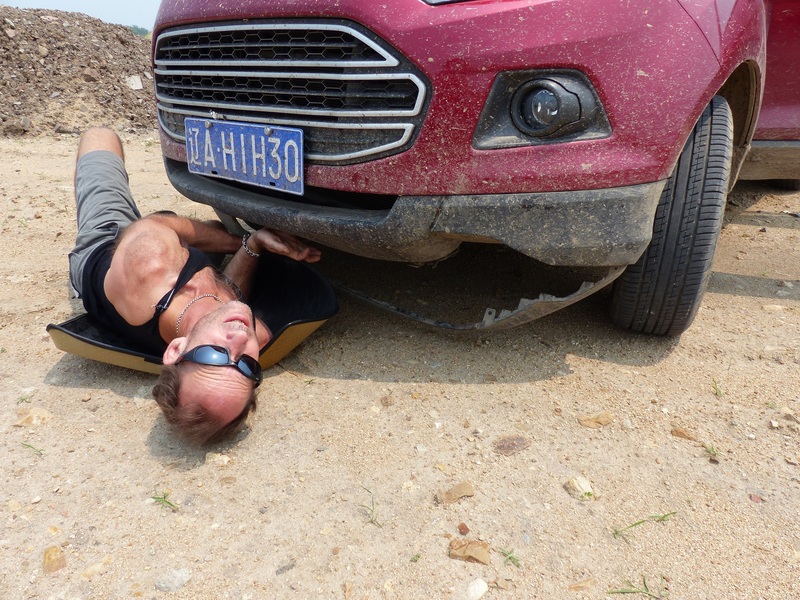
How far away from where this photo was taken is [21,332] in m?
2.83

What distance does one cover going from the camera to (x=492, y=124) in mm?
1903

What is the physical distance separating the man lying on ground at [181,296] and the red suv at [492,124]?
0.36m

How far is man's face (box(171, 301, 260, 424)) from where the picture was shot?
211 centimetres

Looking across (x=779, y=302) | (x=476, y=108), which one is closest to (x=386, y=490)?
(x=476, y=108)

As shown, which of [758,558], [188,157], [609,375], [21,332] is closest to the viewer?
[758,558]

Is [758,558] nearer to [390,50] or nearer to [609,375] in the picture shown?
[609,375]

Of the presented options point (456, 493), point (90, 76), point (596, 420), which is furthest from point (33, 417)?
point (90, 76)

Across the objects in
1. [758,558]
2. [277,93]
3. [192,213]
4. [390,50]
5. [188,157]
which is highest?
[390,50]

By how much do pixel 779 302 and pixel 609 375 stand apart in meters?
1.21

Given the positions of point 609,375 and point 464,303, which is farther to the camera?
point 464,303

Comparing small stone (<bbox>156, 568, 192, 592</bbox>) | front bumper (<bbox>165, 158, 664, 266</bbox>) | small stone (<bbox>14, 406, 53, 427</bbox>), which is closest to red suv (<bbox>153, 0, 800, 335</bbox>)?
front bumper (<bbox>165, 158, 664, 266</bbox>)

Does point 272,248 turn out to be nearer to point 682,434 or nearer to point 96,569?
point 96,569

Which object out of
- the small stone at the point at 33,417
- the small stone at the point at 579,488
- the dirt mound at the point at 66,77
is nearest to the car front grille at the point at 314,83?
the small stone at the point at 579,488

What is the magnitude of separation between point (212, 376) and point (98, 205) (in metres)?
1.37
